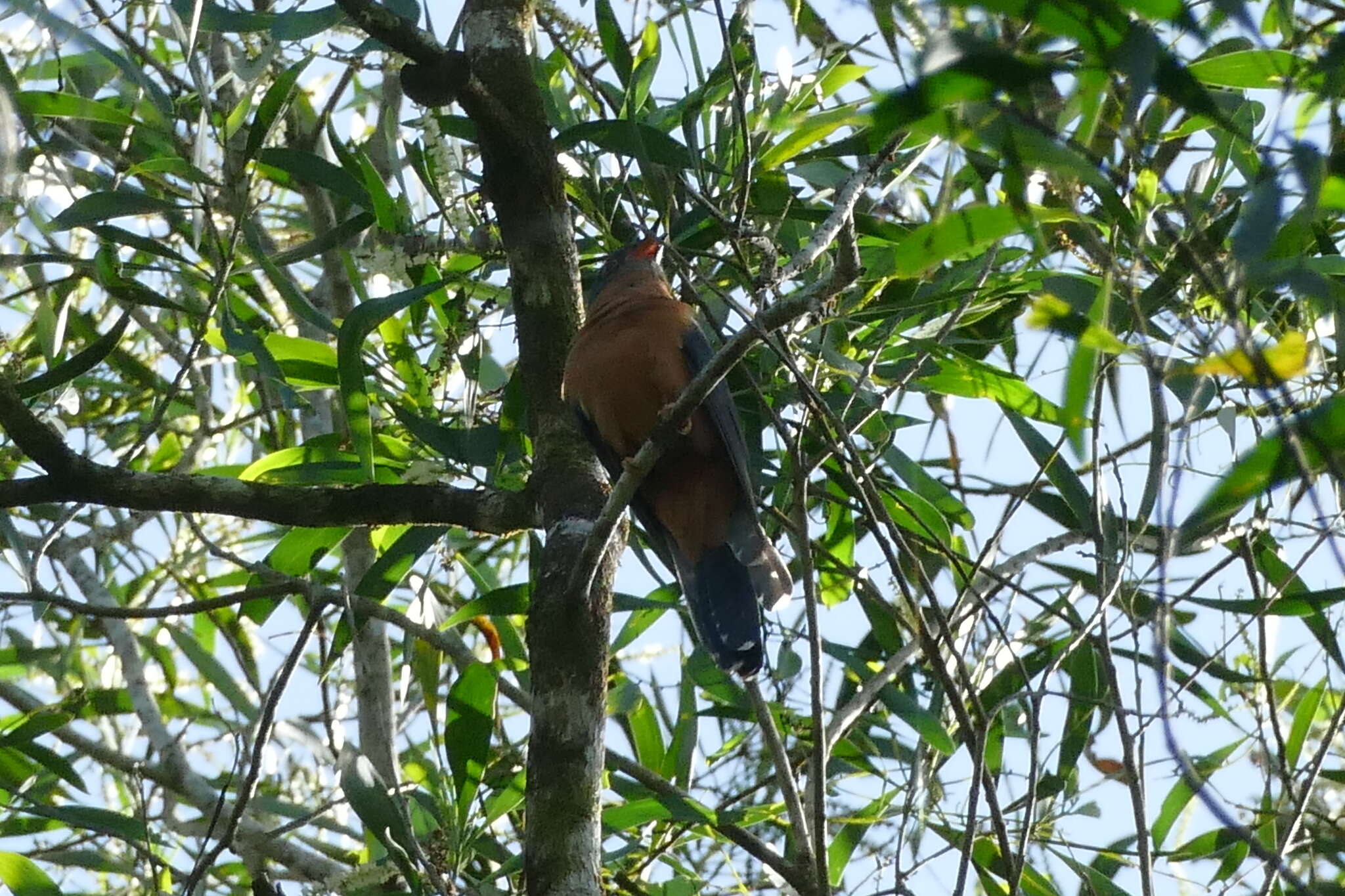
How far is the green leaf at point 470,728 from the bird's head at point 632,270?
1.07 m

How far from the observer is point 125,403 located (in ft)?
15.6

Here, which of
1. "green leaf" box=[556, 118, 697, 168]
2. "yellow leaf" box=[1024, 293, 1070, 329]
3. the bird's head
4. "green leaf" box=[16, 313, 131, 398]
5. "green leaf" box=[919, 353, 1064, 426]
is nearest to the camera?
"yellow leaf" box=[1024, 293, 1070, 329]

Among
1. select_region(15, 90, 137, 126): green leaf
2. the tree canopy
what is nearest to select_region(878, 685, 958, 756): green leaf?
the tree canopy

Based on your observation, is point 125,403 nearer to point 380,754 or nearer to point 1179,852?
point 380,754

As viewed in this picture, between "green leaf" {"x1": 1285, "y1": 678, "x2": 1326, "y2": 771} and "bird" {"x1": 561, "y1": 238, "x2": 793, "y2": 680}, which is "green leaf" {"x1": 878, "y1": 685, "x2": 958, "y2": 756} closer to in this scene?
"bird" {"x1": 561, "y1": 238, "x2": 793, "y2": 680}

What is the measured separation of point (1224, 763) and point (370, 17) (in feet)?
7.60

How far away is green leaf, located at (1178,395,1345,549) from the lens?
109cm

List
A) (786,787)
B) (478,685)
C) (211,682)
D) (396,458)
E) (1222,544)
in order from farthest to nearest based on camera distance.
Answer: (211,682) → (396,458) → (1222,544) → (478,685) → (786,787)

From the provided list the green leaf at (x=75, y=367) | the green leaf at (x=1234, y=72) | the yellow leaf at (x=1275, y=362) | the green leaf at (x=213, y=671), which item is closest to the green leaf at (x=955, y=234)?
the yellow leaf at (x=1275, y=362)

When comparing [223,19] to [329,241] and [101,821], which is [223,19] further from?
[101,821]

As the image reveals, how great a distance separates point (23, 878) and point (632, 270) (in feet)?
6.47

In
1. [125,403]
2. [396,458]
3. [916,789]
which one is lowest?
[916,789]

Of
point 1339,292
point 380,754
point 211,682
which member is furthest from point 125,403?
point 1339,292

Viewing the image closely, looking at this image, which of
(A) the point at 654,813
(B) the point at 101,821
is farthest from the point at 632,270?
(B) the point at 101,821
